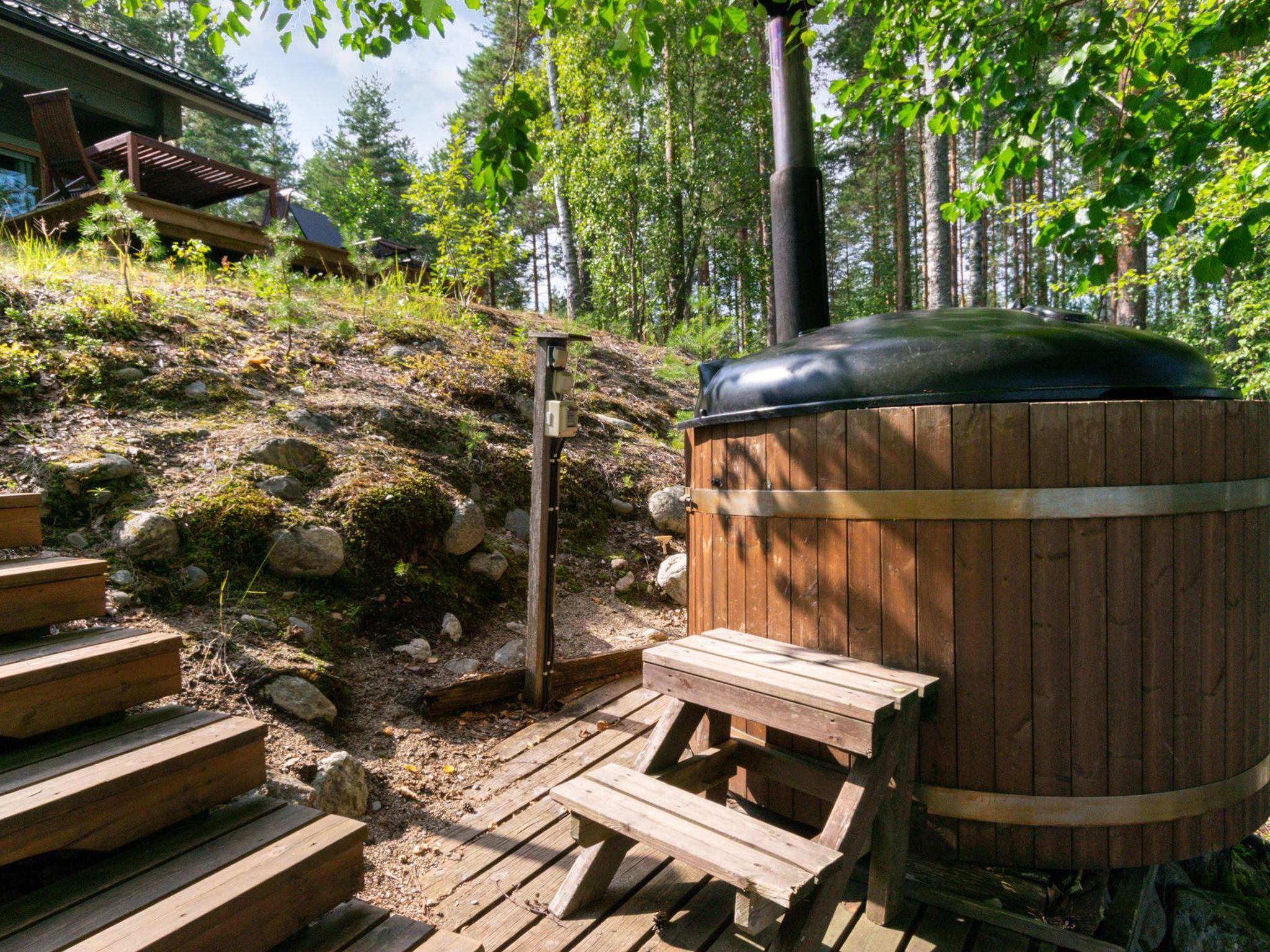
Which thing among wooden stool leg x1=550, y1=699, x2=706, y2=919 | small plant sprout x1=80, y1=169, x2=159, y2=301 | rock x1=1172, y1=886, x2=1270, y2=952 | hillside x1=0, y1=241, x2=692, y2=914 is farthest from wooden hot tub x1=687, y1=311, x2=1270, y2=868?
small plant sprout x1=80, y1=169, x2=159, y2=301

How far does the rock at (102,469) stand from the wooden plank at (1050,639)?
11.8ft

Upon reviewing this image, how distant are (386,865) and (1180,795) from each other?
7.47 ft

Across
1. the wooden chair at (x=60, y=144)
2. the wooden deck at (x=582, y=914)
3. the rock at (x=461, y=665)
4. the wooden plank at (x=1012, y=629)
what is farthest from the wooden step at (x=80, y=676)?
the wooden chair at (x=60, y=144)

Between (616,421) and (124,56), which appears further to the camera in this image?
(124,56)

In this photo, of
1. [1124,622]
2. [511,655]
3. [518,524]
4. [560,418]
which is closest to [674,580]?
[518,524]

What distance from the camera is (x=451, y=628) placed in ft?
11.5

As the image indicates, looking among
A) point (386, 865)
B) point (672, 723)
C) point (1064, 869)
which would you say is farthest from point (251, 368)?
point (1064, 869)

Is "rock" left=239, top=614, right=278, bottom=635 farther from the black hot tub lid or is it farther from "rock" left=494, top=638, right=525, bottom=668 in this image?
the black hot tub lid

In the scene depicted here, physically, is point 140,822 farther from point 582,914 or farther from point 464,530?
point 464,530

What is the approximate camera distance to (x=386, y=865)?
2064 millimetres

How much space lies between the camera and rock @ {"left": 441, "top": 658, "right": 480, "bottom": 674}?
3254 millimetres

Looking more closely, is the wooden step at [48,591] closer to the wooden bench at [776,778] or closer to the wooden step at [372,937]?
the wooden step at [372,937]

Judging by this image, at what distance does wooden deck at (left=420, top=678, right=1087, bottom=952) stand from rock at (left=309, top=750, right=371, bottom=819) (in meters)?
0.31

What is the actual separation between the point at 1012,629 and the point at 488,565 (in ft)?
9.13
